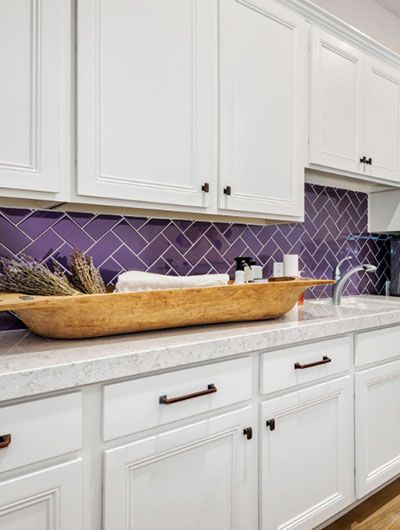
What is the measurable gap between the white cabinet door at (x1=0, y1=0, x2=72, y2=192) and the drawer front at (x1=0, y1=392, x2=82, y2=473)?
0.64 m

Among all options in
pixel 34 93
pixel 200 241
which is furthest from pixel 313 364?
pixel 34 93

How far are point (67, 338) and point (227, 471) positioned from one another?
2.11 feet

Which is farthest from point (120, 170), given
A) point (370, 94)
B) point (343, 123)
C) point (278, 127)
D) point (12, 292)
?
point (370, 94)

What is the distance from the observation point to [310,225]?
2484 millimetres

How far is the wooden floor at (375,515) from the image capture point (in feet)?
5.76

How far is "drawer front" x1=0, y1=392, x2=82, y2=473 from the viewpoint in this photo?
90 cm

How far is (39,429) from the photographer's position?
94cm

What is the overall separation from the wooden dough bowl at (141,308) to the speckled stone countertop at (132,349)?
0.03 m

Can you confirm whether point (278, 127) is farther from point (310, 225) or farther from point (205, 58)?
point (310, 225)

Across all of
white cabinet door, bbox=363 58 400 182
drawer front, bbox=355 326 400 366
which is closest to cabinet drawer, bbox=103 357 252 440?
drawer front, bbox=355 326 400 366

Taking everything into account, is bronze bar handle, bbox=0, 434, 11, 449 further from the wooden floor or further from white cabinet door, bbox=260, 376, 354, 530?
the wooden floor

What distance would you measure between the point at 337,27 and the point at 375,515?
232 centimetres

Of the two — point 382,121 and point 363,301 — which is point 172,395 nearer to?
point 363,301

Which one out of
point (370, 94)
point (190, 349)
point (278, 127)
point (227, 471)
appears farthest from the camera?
point (370, 94)
